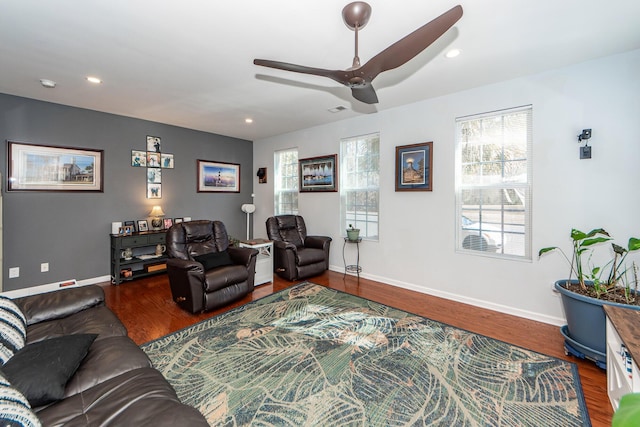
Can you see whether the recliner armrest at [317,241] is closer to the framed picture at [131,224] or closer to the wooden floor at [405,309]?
the wooden floor at [405,309]

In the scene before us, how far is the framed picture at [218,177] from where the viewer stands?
5.45 m

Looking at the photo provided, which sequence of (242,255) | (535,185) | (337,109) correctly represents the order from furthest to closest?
(337,109) < (242,255) < (535,185)

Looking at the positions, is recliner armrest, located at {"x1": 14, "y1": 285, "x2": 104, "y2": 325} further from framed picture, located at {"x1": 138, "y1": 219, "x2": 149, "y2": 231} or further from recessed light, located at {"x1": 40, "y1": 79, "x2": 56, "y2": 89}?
framed picture, located at {"x1": 138, "y1": 219, "x2": 149, "y2": 231}

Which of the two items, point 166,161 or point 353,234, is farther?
point 166,161

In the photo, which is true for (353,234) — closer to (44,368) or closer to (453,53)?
(453,53)

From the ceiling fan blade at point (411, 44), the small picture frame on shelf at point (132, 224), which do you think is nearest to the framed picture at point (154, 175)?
Result: the small picture frame on shelf at point (132, 224)

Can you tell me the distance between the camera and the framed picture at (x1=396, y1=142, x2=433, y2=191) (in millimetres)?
3656

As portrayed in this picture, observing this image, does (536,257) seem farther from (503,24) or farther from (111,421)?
(111,421)

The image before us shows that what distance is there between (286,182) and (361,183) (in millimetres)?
1853

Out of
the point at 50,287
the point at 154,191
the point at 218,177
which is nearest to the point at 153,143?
the point at 154,191

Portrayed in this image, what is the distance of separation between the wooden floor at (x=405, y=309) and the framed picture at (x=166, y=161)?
201cm

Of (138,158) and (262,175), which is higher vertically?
(138,158)

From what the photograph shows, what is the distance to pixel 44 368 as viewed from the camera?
1.22 m

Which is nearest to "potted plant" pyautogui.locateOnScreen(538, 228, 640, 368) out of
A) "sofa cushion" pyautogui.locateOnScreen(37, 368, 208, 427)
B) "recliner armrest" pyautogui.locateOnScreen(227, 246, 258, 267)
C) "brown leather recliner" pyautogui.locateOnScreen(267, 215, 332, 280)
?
"sofa cushion" pyautogui.locateOnScreen(37, 368, 208, 427)
